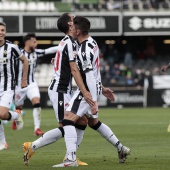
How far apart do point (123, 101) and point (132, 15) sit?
5.98 metres

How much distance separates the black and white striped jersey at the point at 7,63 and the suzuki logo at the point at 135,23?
23356mm

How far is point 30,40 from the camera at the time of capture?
16.4 meters

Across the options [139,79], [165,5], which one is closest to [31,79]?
[139,79]

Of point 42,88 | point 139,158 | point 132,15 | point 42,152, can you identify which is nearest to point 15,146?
point 42,152

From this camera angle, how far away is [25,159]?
9328 millimetres

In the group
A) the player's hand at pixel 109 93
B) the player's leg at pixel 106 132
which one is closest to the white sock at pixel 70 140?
the player's leg at pixel 106 132

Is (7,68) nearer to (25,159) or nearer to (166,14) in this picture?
(25,159)

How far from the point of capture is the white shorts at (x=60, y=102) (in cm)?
987

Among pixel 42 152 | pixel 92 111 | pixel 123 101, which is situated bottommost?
pixel 123 101

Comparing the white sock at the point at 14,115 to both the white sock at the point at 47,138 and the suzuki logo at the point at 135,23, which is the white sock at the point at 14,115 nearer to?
the white sock at the point at 47,138

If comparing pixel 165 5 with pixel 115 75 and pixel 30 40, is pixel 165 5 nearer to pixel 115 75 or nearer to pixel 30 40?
pixel 115 75

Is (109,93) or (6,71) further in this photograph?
(6,71)

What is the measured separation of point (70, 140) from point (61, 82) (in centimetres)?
122

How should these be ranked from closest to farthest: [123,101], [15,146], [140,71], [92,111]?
[92,111] → [15,146] → [123,101] → [140,71]
